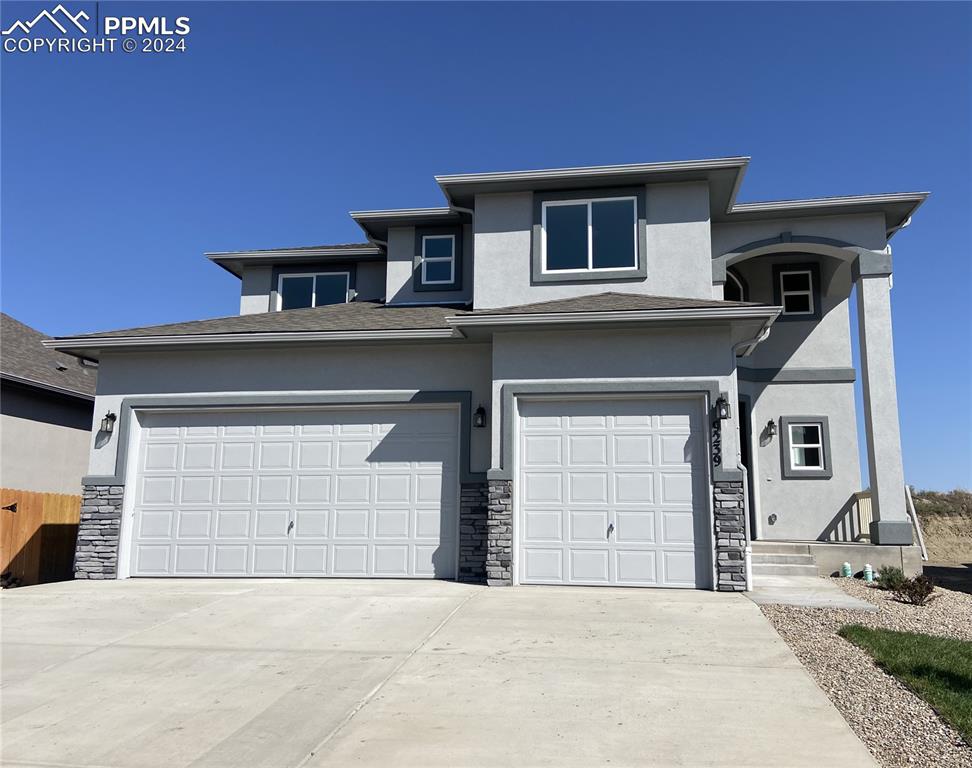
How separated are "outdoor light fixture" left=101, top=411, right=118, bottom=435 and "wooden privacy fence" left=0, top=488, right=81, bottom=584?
1.83m

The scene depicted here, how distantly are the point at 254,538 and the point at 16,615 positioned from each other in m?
3.60

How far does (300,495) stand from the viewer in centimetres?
1198

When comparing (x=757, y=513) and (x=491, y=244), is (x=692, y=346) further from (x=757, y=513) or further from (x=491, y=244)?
(x=757, y=513)

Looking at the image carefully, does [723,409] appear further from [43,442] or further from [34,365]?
[34,365]

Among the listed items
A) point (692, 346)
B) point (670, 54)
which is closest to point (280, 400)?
point (692, 346)

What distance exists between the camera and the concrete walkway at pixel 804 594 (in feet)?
30.5

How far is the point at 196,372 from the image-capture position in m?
12.6

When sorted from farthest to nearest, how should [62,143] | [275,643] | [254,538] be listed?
1. [62,143]
2. [254,538]
3. [275,643]

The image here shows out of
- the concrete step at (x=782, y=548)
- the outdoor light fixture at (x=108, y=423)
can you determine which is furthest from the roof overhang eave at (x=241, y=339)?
the concrete step at (x=782, y=548)

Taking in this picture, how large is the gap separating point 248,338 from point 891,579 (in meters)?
10.6

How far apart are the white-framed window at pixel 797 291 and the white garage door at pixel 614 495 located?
6098 mm

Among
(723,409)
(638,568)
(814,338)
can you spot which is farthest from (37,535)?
(814,338)

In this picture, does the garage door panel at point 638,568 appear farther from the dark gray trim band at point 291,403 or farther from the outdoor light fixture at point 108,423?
the outdoor light fixture at point 108,423

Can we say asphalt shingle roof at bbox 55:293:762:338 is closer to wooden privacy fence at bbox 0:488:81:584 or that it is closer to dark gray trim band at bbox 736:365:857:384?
wooden privacy fence at bbox 0:488:81:584
